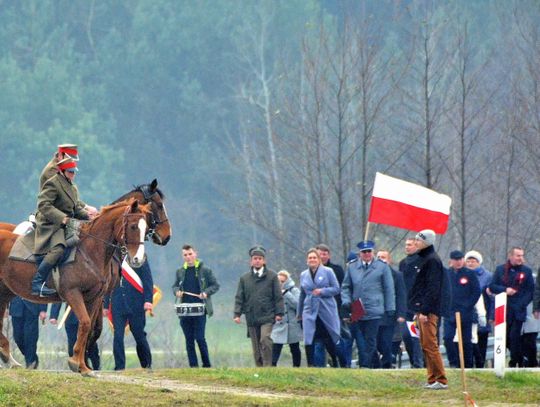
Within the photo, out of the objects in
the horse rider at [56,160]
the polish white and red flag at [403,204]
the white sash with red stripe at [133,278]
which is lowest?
the white sash with red stripe at [133,278]

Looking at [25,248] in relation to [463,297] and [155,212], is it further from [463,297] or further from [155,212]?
[463,297]

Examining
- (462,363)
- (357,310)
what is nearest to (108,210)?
(462,363)

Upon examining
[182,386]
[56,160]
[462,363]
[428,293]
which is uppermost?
[56,160]

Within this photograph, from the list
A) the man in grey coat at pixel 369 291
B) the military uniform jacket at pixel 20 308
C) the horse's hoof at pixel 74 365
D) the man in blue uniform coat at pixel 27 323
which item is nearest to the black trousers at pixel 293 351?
the man in grey coat at pixel 369 291

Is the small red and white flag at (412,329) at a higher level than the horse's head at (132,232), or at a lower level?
lower

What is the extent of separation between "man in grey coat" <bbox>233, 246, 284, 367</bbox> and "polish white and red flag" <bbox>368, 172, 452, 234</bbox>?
125 inches

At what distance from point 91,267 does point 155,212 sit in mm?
1439

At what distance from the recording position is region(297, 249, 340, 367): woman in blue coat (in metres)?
26.6

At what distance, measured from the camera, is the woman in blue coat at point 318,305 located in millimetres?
26578

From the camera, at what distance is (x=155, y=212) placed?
23062 millimetres

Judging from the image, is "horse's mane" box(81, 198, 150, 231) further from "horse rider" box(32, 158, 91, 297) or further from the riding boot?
the riding boot

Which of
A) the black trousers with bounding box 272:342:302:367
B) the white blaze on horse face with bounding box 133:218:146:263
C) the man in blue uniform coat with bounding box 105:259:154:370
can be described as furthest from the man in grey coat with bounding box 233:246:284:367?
the white blaze on horse face with bounding box 133:218:146:263

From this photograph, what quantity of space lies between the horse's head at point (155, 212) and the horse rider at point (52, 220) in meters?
1.23

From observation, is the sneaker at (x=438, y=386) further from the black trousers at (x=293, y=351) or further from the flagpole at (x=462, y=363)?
the black trousers at (x=293, y=351)
